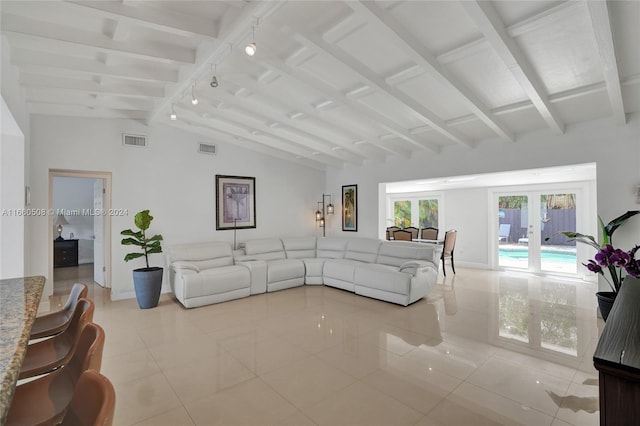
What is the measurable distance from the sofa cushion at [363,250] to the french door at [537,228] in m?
3.53

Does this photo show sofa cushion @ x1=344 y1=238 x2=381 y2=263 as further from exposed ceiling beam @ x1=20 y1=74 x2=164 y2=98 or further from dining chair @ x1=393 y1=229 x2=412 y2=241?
exposed ceiling beam @ x1=20 y1=74 x2=164 y2=98

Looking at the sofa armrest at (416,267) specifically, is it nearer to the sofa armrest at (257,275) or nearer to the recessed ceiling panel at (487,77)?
the sofa armrest at (257,275)

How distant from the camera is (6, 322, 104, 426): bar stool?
1199 mm

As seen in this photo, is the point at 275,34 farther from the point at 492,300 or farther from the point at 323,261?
the point at 492,300

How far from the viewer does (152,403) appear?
7.55 ft

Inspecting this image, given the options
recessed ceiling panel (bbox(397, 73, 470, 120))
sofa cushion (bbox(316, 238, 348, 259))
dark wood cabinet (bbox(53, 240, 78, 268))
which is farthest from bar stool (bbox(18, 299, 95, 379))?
dark wood cabinet (bbox(53, 240, 78, 268))

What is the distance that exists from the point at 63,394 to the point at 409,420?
76.6 inches

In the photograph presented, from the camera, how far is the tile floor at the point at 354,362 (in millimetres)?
2193

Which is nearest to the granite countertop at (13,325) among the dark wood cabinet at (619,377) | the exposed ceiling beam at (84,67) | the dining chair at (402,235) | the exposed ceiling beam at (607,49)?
the dark wood cabinet at (619,377)

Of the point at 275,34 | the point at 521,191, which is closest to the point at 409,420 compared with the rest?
the point at 275,34

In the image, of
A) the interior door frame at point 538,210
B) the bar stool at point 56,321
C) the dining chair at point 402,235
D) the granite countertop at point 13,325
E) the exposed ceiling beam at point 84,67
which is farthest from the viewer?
the dining chair at point 402,235

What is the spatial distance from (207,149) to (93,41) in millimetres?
3084

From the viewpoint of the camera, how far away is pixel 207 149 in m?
5.95

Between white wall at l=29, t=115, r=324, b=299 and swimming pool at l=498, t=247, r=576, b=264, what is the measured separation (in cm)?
551
